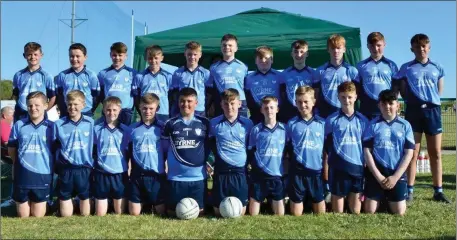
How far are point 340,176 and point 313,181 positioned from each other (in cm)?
32

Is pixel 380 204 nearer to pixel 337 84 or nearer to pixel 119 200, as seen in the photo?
pixel 337 84

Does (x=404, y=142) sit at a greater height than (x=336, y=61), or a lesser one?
lesser

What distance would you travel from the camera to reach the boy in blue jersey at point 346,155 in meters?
5.29

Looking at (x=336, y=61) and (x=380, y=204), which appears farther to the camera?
(x=336, y=61)

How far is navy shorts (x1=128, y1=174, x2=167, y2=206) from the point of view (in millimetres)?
5395

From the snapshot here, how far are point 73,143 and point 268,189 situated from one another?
233 cm

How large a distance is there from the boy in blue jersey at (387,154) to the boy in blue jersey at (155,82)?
107 inches

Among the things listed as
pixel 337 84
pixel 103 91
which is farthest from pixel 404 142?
pixel 103 91

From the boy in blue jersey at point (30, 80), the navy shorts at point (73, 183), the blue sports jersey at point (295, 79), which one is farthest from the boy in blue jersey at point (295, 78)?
the boy in blue jersey at point (30, 80)

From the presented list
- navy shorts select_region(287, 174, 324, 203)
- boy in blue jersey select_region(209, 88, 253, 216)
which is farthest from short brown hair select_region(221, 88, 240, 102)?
navy shorts select_region(287, 174, 324, 203)

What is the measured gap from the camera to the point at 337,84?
5.91m

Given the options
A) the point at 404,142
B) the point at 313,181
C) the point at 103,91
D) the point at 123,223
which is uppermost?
the point at 103,91

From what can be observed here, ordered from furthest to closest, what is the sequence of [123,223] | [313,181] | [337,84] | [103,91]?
A: [103,91] → [337,84] → [313,181] → [123,223]

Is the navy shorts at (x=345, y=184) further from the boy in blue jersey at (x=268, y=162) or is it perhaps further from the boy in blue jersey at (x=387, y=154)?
the boy in blue jersey at (x=268, y=162)
